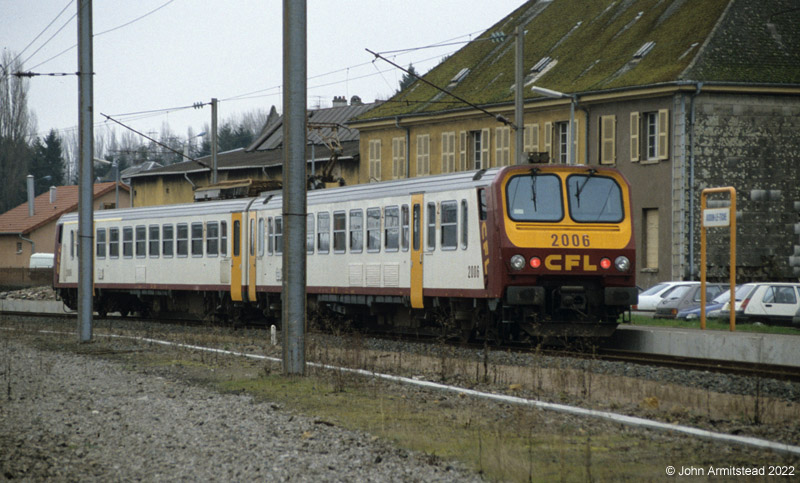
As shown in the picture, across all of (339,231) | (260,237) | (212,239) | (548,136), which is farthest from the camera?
(548,136)

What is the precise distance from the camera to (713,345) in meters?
18.5

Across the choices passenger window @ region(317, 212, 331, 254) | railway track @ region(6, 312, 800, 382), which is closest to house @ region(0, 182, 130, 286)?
passenger window @ region(317, 212, 331, 254)

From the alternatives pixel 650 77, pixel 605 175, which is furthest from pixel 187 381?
pixel 650 77

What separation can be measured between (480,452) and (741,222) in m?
36.6

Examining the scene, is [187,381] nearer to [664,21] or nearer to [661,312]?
[661,312]

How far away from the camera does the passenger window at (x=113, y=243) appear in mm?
33344

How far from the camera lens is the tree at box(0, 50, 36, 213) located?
3780 inches

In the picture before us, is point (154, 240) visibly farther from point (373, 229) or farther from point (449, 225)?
point (449, 225)

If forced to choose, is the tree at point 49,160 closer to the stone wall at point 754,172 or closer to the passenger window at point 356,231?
the stone wall at point 754,172

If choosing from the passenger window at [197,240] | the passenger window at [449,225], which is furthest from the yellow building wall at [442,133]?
the passenger window at [449,225]

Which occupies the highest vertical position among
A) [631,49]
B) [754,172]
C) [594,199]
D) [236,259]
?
[631,49]

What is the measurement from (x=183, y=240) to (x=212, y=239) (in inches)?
57.4

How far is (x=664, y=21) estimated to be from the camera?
46688 millimetres

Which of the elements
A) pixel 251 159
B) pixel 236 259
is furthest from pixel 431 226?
pixel 251 159
